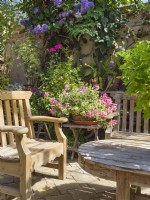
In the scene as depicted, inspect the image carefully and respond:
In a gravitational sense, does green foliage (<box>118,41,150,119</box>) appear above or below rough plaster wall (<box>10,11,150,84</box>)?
below

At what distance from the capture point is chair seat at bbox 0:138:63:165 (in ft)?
7.50

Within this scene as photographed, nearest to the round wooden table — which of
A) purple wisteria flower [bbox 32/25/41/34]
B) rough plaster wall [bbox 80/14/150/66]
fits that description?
rough plaster wall [bbox 80/14/150/66]

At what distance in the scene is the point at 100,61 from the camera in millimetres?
4484

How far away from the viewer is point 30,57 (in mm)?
4809

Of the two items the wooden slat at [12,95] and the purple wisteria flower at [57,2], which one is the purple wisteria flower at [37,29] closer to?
the purple wisteria flower at [57,2]

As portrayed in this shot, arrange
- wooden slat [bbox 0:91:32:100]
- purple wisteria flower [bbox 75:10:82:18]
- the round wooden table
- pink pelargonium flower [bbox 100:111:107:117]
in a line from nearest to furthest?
the round wooden table → wooden slat [bbox 0:91:32:100] → pink pelargonium flower [bbox 100:111:107:117] → purple wisteria flower [bbox 75:10:82:18]

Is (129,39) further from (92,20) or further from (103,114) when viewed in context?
(103,114)

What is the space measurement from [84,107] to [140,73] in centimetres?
186

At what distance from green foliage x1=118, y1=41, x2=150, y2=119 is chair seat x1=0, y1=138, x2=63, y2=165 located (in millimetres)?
1020

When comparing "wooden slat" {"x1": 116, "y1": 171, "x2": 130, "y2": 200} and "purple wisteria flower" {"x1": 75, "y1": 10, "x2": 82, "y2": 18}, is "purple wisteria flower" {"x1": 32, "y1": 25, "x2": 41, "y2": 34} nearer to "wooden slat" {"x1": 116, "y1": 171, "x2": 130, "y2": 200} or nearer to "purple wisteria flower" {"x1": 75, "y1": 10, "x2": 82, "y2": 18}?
"purple wisteria flower" {"x1": 75, "y1": 10, "x2": 82, "y2": 18}

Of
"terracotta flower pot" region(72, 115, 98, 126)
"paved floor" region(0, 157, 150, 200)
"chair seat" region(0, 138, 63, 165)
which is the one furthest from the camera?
"terracotta flower pot" region(72, 115, 98, 126)

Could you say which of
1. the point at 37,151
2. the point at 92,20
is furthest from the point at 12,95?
the point at 92,20

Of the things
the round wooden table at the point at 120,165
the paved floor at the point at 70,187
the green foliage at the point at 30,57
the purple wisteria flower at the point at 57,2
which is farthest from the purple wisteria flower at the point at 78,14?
the round wooden table at the point at 120,165

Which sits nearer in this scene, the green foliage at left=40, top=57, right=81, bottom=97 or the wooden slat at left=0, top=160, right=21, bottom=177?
the wooden slat at left=0, top=160, right=21, bottom=177
